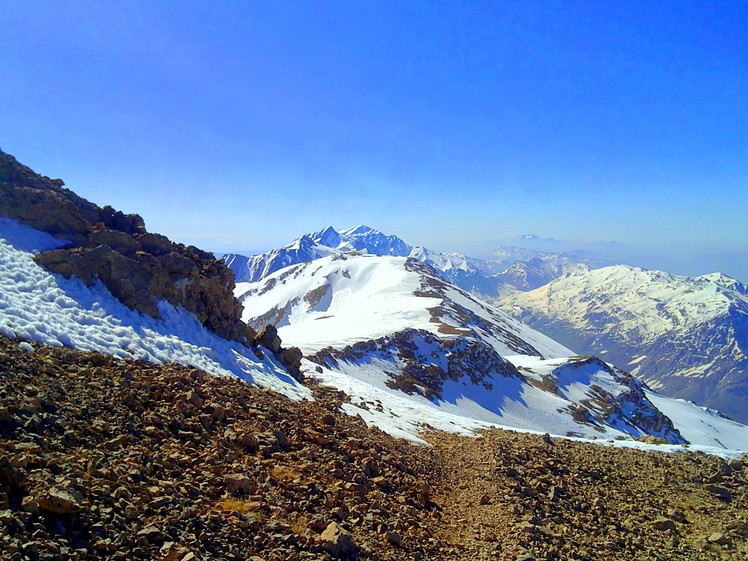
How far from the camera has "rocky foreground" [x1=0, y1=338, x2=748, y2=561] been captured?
7215mm

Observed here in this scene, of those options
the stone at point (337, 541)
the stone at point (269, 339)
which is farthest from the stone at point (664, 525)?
the stone at point (269, 339)

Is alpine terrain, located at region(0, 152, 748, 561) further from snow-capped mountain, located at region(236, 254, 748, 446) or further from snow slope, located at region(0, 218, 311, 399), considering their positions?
snow-capped mountain, located at region(236, 254, 748, 446)

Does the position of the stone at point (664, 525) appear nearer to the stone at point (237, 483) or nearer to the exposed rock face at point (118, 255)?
the stone at point (237, 483)

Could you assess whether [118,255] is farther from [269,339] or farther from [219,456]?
[219,456]

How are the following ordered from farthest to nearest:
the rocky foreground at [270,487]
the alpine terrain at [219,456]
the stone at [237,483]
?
1. the stone at [237,483]
2. the alpine terrain at [219,456]
3. the rocky foreground at [270,487]

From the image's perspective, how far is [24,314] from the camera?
45.8 feet

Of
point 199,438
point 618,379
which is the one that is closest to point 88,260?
point 199,438

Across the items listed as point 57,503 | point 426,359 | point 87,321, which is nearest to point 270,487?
point 57,503

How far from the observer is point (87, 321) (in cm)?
1673

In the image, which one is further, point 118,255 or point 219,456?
point 118,255

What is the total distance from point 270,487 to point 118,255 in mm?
16968

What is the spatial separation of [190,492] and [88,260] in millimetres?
15789

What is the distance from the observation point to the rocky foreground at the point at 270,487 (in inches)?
284

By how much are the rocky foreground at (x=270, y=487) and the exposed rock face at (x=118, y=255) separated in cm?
736
